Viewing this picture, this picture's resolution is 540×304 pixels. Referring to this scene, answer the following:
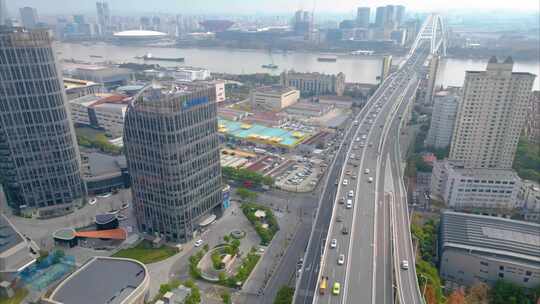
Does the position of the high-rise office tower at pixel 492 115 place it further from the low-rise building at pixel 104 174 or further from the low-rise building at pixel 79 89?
the low-rise building at pixel 79 89

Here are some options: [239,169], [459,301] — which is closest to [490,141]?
[459,301]

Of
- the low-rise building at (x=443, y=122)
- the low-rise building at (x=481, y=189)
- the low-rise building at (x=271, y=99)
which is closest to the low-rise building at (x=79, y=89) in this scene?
the low-rise building at (x=271, y=99)

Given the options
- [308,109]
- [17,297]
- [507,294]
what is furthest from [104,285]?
[308,109]

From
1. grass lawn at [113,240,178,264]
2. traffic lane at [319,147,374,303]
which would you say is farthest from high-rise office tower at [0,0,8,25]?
traffic lane at [319,147,374,303]

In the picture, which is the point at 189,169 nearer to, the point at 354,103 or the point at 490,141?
the point at 490,141

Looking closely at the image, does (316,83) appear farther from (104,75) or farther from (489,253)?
(489,253)

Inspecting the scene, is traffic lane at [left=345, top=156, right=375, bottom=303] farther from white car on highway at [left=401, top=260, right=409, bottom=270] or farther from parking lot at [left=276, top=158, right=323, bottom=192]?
parking lot at [left=276, top=158, right=323, bottom=192]
